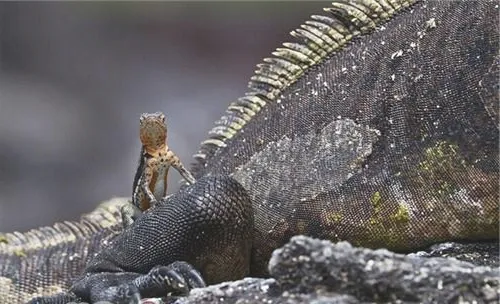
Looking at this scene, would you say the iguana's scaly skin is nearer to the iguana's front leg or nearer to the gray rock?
the iguana's front leg

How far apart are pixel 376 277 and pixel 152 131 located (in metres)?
1.42

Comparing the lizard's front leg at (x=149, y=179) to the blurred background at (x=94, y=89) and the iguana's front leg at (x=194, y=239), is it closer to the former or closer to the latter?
the iguana's front leg at (x=194, y=239)

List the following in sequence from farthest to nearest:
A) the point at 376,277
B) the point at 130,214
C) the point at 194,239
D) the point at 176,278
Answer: the point at 130,214, the point at 194,239, the point at 176,278, the point at 376,277

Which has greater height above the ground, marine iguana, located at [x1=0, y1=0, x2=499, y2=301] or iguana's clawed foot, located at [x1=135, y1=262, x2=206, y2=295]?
marine iguana, located at [x1=0, y1=0, x2=499, y2=301]

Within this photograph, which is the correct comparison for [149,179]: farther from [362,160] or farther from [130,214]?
[362,160]

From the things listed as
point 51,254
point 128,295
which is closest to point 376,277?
point 128,295

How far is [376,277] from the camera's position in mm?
2555

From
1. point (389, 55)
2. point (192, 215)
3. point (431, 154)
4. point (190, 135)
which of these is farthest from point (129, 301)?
point (190, 135)

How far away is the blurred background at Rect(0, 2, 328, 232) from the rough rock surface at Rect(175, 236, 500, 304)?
5.82 meters

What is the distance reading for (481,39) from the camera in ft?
11.4

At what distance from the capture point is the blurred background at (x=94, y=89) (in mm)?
8508

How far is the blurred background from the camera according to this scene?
8508 millimetres

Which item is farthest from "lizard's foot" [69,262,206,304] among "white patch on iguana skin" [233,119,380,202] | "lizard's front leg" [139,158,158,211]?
"white patch on iguana skin" [233,119,380,202]

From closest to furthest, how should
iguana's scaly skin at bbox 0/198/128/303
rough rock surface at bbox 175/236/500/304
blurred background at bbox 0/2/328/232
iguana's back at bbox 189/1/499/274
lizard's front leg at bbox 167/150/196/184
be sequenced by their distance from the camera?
rough rock surface at bbox 175/236/500/304
iguana's back at bbox 189/1/499/274
lizard's front leg at bbox 167/150/196/184
iguana's scaly skin at bbox 0/198/128/303
blurred background at bbox 0/2/328/232
